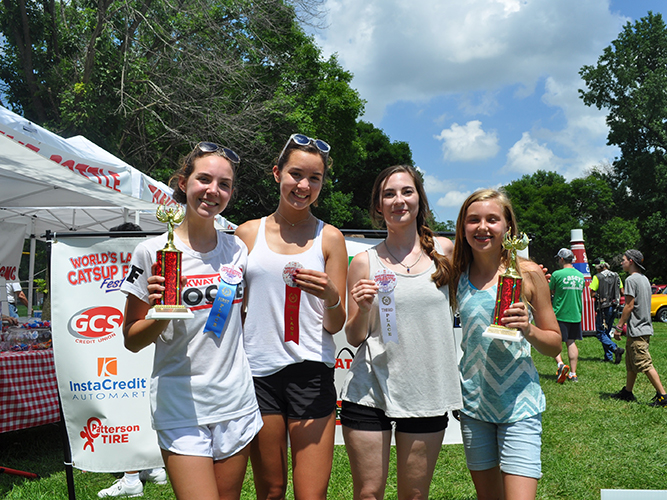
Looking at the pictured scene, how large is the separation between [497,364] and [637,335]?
5.54 metres

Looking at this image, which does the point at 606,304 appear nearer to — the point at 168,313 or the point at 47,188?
the point at 47,188

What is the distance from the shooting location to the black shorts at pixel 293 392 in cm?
221

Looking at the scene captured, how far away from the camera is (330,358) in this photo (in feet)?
7.50

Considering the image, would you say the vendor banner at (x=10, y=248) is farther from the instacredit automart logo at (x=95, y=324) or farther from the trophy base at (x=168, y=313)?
the trophy base at (x=168, y=313)

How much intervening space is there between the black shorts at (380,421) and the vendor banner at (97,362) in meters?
2.10

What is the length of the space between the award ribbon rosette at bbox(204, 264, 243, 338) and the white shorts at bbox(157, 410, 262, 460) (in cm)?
35

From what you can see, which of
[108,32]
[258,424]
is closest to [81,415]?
[258,424]

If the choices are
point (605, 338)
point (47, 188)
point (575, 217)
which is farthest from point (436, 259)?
point (575, 217)

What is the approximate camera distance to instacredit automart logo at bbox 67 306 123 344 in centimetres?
377

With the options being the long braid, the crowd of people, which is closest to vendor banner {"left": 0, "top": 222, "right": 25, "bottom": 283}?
the crowd of people

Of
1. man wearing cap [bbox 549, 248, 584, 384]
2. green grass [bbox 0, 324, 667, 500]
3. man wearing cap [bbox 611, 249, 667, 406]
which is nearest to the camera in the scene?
green grass [bbox 0, 324, 667, 500]

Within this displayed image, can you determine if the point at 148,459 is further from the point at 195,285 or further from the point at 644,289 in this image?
the point at 644,289

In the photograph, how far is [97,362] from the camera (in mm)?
3791

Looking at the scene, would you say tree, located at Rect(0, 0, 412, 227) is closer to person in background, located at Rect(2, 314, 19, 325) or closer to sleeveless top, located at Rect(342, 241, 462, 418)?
person in background, located at Rect(2, 314, 19, 325)
